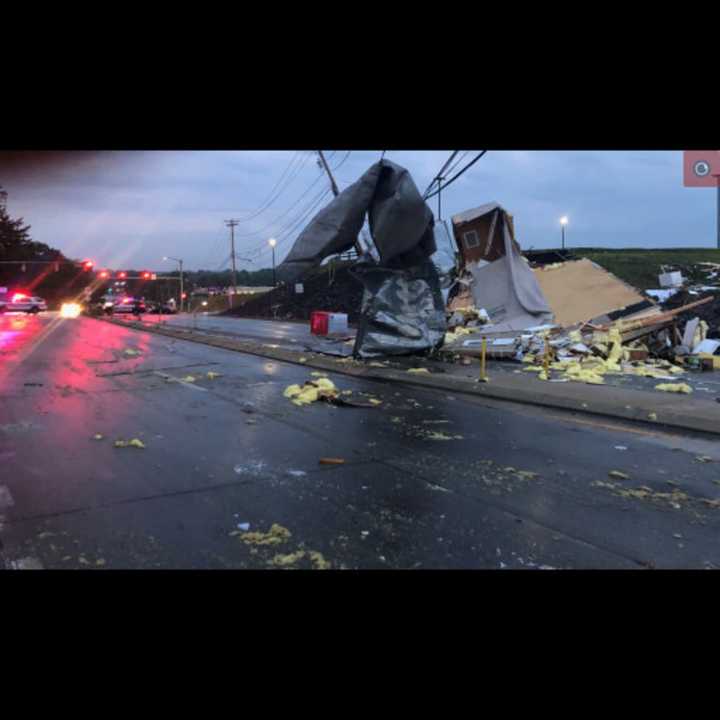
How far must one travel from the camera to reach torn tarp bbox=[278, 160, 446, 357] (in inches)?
485

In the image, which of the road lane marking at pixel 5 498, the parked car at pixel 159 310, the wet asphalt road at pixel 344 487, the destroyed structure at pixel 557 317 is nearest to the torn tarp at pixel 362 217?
the destroyed structure at pixel 557 317

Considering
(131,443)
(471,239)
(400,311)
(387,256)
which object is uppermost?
(471,239)

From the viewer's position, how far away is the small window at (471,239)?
2186 centimetres

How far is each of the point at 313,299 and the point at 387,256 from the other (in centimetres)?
3650

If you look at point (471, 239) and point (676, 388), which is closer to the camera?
point (676, 388)

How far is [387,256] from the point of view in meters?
14.1

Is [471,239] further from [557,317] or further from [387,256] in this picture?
[387,256]

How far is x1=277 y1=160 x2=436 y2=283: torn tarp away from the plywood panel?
8.72m

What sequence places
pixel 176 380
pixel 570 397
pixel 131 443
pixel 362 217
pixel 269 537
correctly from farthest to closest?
pixel 176 380, pixel 362 217, pixel 570 397, pixel 131 443, pixel 269 537

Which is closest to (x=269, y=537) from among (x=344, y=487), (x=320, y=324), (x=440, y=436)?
(x=344, y=487)

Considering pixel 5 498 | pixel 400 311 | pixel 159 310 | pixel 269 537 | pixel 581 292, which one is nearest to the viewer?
pixel 269 537

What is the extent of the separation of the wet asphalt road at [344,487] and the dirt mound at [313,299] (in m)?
32.5

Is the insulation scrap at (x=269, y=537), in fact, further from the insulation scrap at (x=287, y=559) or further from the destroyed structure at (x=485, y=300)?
the destroyed structure at (x=485, y=300)
